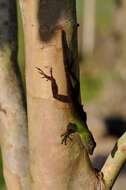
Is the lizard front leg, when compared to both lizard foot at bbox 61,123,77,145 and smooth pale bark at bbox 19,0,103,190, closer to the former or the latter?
smooth pale bark at bbox 19,0,103,190

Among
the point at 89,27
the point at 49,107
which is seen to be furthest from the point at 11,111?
the point at 89,27

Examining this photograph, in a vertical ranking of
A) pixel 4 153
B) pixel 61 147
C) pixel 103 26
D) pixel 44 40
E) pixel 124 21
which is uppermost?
pixel 44 40

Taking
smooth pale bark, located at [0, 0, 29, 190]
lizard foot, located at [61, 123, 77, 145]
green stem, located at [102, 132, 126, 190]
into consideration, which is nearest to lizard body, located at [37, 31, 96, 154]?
lizard foot, located at [61, 123, 77, 145]

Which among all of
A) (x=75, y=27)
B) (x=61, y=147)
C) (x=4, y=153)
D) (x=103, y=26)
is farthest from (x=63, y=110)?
(x=103, y=26)

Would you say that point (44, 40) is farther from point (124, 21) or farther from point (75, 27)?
point (124, 21)

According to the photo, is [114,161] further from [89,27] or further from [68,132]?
[89,27]

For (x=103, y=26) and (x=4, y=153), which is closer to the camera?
(x=4, y=153)

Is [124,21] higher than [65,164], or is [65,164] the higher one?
[65,164]
